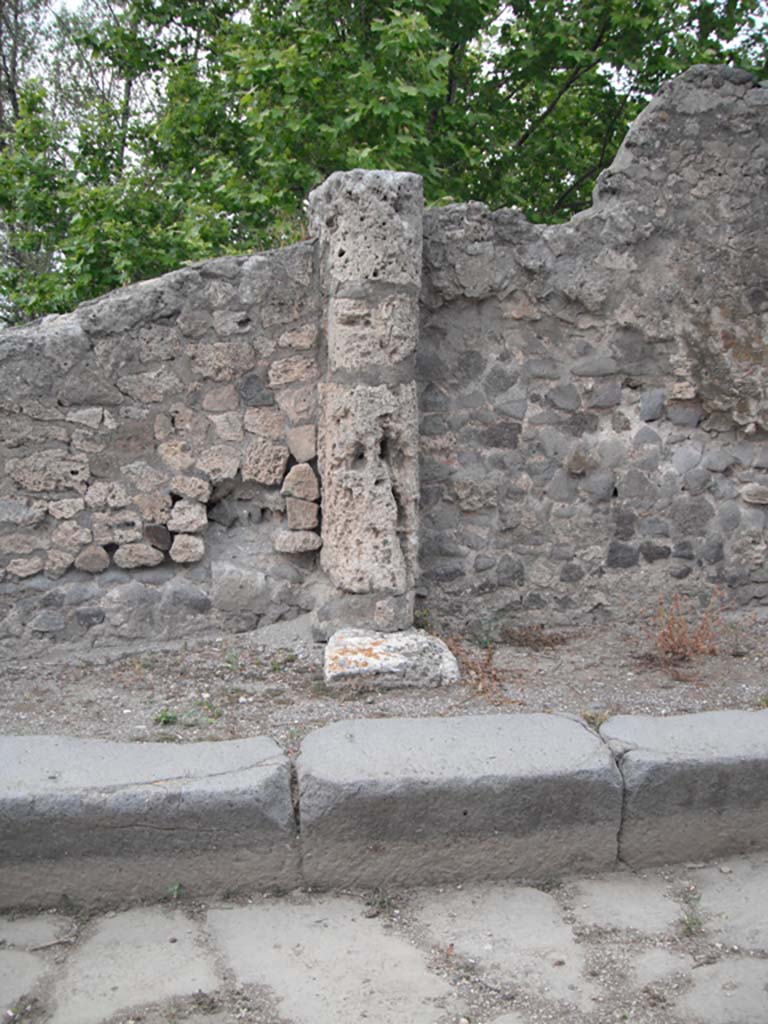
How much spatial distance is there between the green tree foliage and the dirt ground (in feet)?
14.0

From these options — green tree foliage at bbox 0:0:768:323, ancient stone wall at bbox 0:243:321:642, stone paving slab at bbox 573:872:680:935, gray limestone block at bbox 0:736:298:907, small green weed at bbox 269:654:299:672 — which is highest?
green tree foliage at bbox 0:0:768:323

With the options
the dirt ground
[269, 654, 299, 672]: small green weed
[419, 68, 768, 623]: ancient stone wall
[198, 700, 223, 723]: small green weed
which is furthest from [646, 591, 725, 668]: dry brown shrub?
[198, 700, 223, 723]: small green weed

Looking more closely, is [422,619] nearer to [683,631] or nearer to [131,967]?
[683,631]

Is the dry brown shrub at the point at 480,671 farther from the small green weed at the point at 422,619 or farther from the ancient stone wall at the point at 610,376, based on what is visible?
the ancient stone wall at the point at 610,376

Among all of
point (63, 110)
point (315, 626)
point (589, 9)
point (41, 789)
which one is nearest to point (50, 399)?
point (315, 626)

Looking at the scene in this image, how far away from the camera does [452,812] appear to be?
2.96 metres

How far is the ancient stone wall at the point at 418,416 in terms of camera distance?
→ 4281mm

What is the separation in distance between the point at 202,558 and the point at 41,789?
1.79 m

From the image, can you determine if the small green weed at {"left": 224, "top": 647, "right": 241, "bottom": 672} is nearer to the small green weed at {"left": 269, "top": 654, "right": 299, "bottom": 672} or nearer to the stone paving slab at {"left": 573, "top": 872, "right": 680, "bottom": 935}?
the small green weed at {"left": 269, "top": 654, "right": 299, "bottom": 672}

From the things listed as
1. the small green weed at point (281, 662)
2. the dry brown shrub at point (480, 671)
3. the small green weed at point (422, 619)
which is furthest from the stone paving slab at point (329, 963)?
the small green weed at point (422, 619)

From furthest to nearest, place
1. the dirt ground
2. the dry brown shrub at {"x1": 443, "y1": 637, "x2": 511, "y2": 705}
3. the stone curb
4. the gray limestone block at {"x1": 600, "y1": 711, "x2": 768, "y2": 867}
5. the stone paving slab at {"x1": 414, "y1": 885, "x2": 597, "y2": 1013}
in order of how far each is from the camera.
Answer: the dry brown shrub at {"x1": 443, "y1": 637, "x2": 511, "y2": 705} → the dirt ground → the gray limestone block at {"x1": 600, "y1": 711, "x2": 768, "y2": 867} → the stone curb → the stone paving slab at {"x1": 414, "y1": 885, "x2": 597, "y2": 1013}

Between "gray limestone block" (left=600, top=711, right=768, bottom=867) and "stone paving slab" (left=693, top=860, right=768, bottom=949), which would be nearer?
"stone paving slab" (left=693, top=860, right=768, bottom=949)

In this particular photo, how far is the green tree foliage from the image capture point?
27.1 feet

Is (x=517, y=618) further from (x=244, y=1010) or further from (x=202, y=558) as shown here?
(x=244, y=1010)
